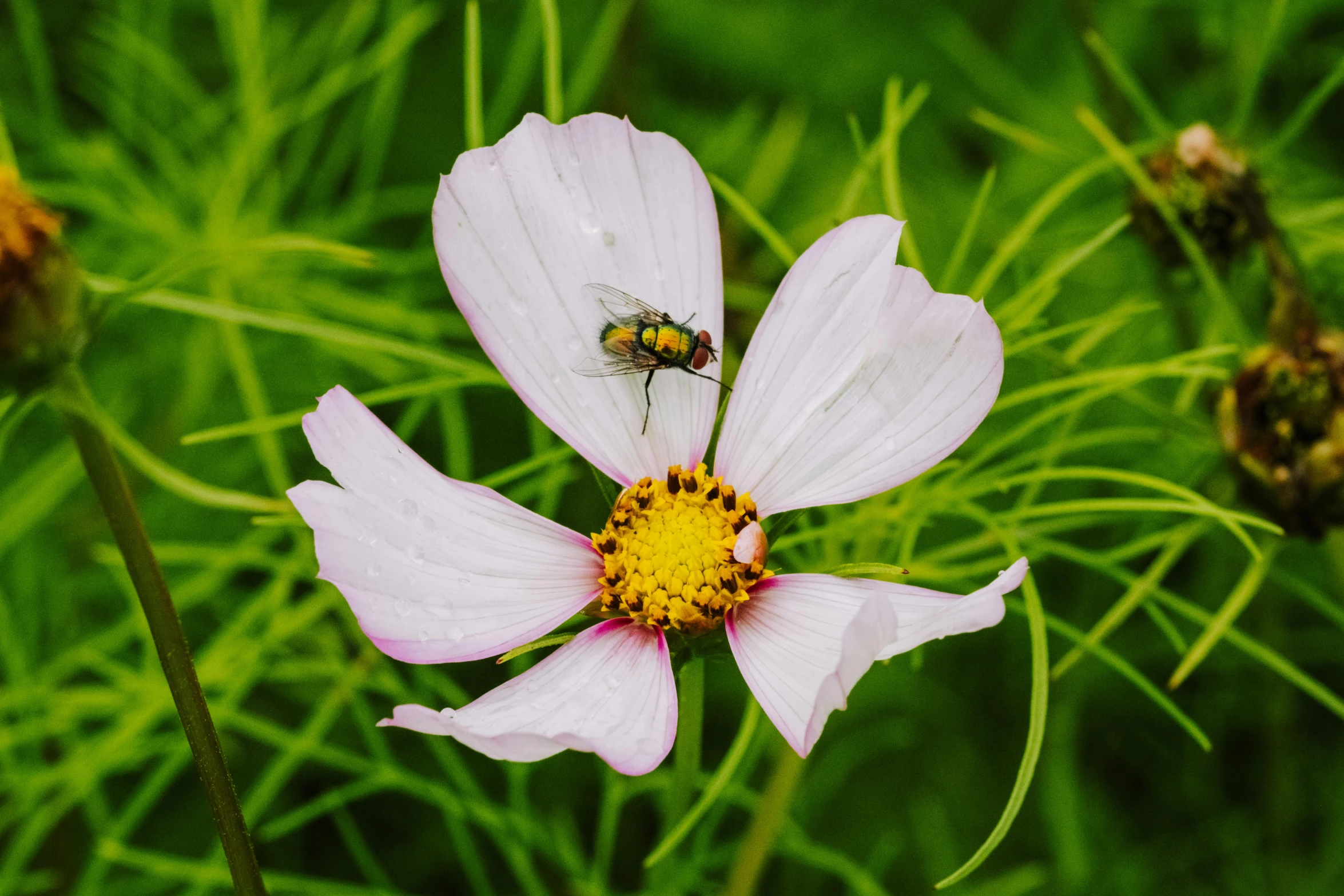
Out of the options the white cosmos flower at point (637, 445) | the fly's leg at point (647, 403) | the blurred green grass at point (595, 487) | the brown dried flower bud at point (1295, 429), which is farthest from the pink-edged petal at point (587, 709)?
the brown dried flower bud at point (1295, 429)

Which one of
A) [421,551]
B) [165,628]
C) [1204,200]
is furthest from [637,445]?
[1204,200]

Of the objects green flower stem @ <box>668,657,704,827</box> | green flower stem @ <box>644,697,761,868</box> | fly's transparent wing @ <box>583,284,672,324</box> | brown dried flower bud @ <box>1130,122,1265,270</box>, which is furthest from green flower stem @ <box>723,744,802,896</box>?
brown dried flower bud @ <box>1130,122,1265,270</box>

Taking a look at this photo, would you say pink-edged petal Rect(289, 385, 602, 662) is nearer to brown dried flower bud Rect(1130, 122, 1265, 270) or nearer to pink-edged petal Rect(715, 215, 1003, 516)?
pink-edged petal Rect(715, 215, 1003, 516)

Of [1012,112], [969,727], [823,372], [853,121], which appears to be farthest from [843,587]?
[1012,112]

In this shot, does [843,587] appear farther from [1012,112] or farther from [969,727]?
[1012,112]

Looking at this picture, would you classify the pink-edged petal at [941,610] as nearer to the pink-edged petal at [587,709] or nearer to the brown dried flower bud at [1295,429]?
the pink-edged petal at [587,709]

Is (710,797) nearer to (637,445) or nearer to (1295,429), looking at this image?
(637,445)
